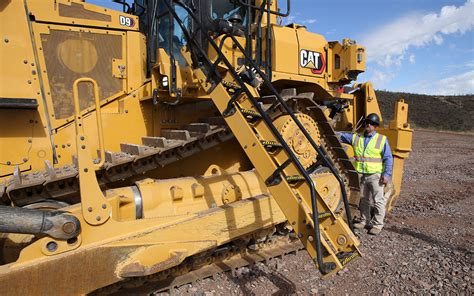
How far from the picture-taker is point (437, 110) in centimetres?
3444

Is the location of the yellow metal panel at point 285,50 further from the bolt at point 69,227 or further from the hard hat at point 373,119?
the bolt at point 69,227

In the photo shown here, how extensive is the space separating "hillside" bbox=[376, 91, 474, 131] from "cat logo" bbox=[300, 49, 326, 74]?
28.3 m

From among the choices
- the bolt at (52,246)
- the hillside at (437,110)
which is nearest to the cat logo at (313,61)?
the bolt at (52,246)

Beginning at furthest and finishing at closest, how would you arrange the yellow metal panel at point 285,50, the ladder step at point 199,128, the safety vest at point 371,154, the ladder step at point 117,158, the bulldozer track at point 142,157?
the safety vest at point 371,154, the yellow metal panel at point 285,50, the ladder step at point 199,128, the ladder step at point 117,158, the bulldozer track at point 142,157

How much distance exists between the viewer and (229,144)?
4.50 meters

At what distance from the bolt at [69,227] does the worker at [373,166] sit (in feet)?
13.1

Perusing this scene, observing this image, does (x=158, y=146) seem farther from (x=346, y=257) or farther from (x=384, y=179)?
(x=384, y=179)

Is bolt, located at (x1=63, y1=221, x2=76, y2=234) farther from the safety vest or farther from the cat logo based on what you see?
the safety vest

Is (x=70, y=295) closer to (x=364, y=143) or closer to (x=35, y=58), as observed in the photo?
(x=35, y=58)

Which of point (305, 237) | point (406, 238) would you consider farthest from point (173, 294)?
point (406, 238)

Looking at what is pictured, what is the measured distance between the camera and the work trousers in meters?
5.10

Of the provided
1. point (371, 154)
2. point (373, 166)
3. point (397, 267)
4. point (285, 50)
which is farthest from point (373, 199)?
point (285, 50)

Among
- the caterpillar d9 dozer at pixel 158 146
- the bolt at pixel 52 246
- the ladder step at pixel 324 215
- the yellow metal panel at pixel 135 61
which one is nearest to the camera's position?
the bolt at pixel 52 246

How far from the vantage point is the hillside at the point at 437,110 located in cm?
3234
